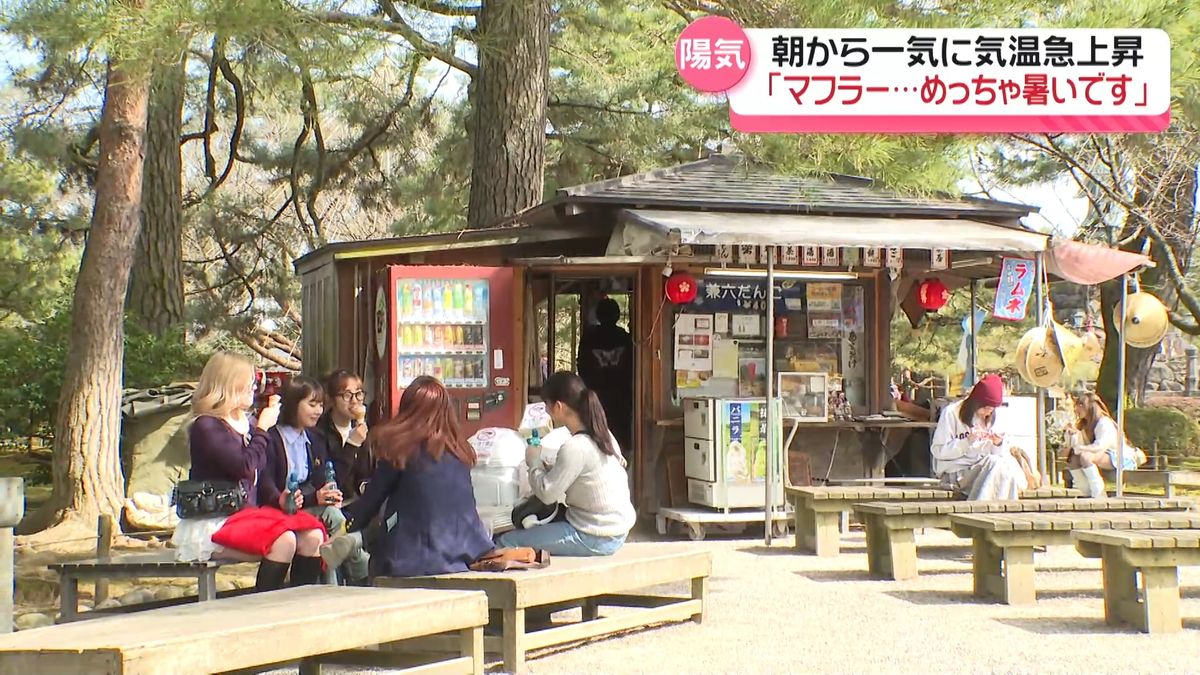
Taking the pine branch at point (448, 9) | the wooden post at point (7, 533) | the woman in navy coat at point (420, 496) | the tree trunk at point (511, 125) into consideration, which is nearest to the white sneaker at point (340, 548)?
the woman in navy coat at point (420, 496)

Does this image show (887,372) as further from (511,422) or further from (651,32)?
(651,32)

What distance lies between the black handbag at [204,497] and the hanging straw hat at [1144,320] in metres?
8.51

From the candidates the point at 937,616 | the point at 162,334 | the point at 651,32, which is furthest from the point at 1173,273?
the point at 162,334

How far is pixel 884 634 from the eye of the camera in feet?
20.9

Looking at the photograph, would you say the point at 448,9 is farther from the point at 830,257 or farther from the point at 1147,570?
the point at 1147,570

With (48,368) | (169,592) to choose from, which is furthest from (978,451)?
(48,368)

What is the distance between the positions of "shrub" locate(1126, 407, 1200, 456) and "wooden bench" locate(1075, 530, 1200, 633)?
12908 mm

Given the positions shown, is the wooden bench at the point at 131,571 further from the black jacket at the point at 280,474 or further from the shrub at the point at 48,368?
the shrub at the point at 48,368

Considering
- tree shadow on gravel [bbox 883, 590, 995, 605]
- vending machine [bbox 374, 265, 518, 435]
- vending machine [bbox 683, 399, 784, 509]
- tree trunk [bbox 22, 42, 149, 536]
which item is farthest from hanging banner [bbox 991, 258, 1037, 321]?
tree trunk [bbox 22, 42, 149, 536]

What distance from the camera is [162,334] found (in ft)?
46.1

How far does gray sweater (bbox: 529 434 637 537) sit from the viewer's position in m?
6.11

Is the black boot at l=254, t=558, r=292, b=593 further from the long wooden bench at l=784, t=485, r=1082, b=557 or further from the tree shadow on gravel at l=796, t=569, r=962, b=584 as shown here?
the long wooden bench at l=784, t=485, r=1082, b=557

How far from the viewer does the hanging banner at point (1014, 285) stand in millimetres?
9953

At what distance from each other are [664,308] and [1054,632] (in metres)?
4.87
